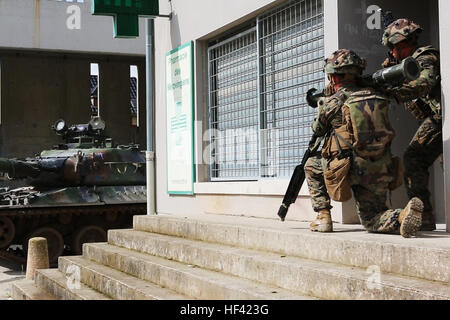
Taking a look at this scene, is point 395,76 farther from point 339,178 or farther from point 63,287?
point 63,287

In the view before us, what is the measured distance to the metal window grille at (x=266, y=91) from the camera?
25.5 feet

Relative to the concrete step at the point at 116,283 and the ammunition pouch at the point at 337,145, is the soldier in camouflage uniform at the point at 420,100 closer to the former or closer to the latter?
the ammunition pouch at the point at 337,145

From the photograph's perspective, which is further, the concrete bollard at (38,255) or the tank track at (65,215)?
the tank track at (65,215)

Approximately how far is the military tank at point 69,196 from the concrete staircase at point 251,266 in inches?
267

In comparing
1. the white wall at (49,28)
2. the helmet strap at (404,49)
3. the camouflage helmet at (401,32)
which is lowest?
the helmet strap at (404,49)

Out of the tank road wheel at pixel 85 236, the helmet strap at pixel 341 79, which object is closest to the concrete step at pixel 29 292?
the helmet strap at pixel 341 79

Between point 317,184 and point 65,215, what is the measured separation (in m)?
10.4

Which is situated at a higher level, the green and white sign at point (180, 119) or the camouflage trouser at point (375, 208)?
the green and white sign at point (180, 119)

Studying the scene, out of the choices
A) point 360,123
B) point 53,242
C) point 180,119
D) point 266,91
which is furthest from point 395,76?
point 53,242

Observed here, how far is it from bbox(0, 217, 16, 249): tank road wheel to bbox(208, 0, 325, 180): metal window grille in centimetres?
630

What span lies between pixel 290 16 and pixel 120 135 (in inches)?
922

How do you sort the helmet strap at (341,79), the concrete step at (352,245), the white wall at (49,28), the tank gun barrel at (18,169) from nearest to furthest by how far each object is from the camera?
1. the concrete step at (352,245)
2. the helmet strap at (341,79)
3. the tank gun barrel at (18,169)
4. the white wall at (49,28)

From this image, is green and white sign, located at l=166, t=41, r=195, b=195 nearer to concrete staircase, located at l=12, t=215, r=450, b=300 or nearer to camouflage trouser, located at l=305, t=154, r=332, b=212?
concrete staircase, located at l=12, t=215, r=450, b=300

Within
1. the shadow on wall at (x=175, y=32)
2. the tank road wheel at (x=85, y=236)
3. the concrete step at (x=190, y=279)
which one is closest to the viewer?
the concrete step at (x=190, y=279)
